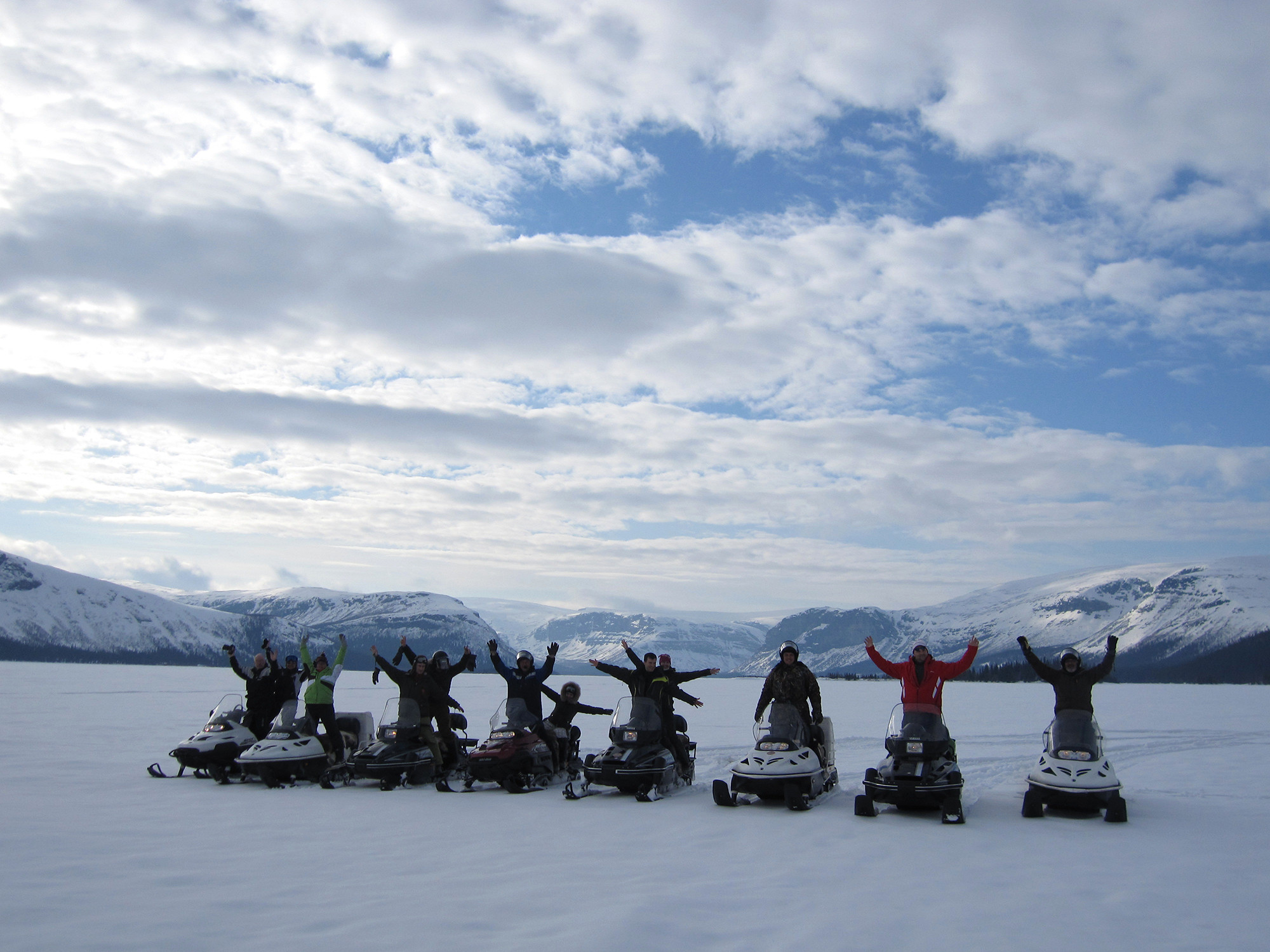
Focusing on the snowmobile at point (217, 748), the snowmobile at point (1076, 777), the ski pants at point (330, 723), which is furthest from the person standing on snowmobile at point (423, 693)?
the snowmobile at point (1076, 777)

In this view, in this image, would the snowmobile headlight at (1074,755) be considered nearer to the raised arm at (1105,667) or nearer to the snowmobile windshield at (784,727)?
the raised arm at (1105,667)

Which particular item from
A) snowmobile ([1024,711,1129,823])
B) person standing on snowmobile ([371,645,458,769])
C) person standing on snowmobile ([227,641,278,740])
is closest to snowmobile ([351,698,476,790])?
person standing on snowmobile ([371,645,458,769])

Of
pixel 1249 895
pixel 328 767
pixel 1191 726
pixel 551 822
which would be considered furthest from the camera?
pixel 1191 726

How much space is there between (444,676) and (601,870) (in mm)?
7055

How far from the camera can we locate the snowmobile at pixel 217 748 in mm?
14797

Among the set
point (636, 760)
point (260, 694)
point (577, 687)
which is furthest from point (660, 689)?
point (260, 694)

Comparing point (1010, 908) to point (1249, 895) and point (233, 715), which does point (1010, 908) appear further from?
point (233, 715)

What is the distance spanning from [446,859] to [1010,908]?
506 centimetres

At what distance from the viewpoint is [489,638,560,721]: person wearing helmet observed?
14.8 m

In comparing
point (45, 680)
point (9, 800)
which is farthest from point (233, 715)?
point (45, 680)

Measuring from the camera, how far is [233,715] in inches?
615

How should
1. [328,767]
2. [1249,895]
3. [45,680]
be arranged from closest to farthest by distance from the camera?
[1249,895]
[328,767]
[45,680]

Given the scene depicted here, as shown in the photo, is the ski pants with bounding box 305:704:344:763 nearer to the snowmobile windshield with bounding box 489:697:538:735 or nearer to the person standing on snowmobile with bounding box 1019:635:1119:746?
the snowmobile windshield with bounding box 489:697:538:735

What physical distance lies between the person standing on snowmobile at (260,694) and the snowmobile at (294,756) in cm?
33
